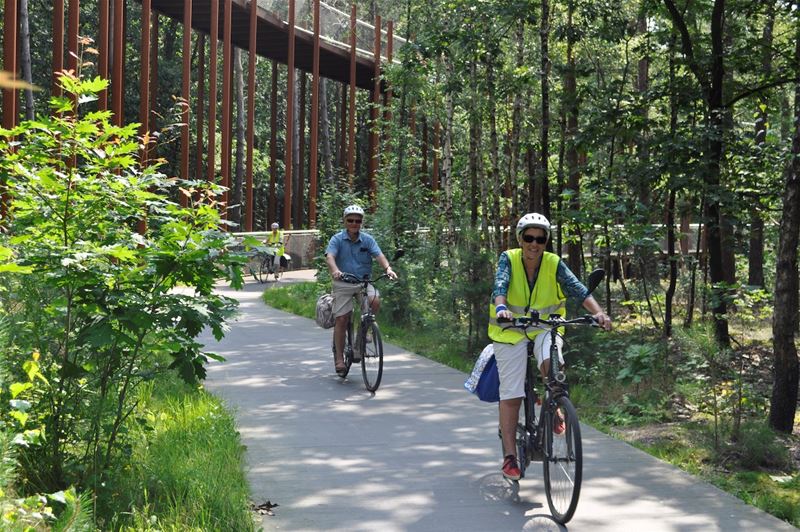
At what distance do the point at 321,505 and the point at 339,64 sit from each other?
137 ft

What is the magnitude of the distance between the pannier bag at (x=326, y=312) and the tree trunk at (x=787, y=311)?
4.86 metres

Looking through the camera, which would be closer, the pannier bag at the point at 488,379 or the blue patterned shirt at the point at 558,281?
the blue patterned shirt at the point at 558,281

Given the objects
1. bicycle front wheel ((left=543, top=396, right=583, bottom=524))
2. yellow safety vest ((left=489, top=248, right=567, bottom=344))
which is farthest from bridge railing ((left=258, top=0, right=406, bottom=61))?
bicycle front wheel ((left=543, top=396, right=583, bottom=524))

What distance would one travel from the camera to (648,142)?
13.0 m

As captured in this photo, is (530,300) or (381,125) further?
(381,125)

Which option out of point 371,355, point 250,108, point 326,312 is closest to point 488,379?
point 371,355

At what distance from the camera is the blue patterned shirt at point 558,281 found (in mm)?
6938

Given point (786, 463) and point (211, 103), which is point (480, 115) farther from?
point (211, 103)

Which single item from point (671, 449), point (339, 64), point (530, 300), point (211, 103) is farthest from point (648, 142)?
point (339, 64)

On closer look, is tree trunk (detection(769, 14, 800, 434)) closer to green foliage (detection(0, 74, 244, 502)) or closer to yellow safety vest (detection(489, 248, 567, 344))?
yellow safety vest (detection(489, 248, 567, 344))

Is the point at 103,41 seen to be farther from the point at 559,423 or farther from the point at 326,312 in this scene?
the point at 559,423

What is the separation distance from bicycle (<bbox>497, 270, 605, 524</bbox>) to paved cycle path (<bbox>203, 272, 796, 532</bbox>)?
218 millimetres

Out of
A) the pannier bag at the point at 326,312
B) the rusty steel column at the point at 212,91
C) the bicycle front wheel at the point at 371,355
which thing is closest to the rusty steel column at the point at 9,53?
the rusty steel column at the point at 212,91

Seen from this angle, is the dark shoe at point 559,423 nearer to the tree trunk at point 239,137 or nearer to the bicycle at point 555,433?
the bicycle at point 555,433
